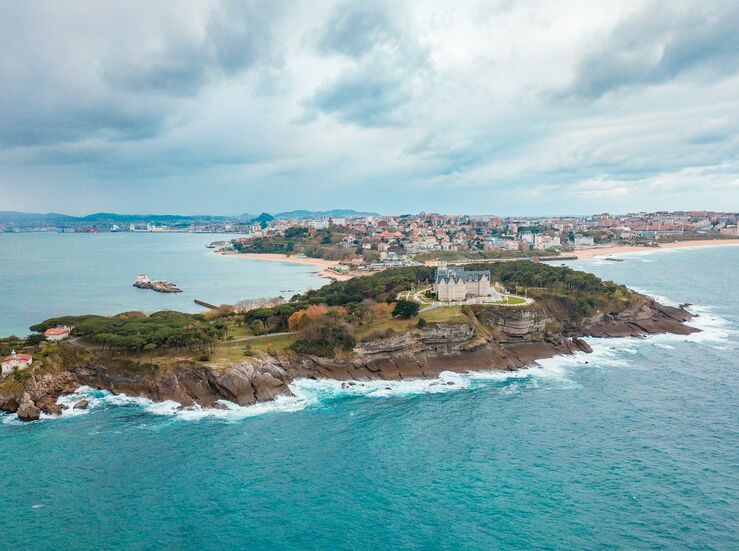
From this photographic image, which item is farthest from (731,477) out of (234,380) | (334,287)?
(334,287)

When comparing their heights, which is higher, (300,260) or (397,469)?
(300,260)

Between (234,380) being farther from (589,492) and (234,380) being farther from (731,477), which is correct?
(731,477)

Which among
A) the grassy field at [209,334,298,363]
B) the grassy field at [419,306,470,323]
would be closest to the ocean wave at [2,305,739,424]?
the grassy field at [209,334,298,363]

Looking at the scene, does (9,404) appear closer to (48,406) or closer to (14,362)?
(48,406)

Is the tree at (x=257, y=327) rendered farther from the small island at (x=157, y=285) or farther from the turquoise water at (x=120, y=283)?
the small island at (x=157, y=285)

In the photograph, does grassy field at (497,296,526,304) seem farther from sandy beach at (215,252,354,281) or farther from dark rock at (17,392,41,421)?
sandy beach at (215,252,354,281)

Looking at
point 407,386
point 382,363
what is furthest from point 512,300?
point 407,386
